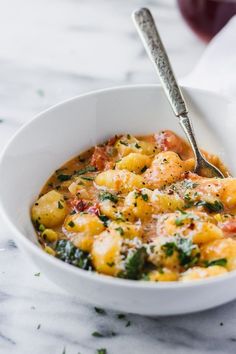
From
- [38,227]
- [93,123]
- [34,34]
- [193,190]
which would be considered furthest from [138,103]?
[34,34]

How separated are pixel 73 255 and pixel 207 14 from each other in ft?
6.54

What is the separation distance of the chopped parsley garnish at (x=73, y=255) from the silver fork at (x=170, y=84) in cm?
73

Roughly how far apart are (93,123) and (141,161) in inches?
13.3

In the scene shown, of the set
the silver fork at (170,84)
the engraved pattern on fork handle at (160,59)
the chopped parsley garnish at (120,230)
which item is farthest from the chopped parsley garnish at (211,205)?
the engraved pattern on fork handle at (160,59)

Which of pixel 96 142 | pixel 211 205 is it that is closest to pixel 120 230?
pixel 211 205

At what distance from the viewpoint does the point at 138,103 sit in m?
2.89

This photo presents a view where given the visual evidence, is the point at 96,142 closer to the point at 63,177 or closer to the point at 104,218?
the point at 63,177

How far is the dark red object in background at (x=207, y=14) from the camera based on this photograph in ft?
11.6

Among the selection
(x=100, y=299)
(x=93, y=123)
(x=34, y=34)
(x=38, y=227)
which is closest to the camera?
(x=100, y=299)

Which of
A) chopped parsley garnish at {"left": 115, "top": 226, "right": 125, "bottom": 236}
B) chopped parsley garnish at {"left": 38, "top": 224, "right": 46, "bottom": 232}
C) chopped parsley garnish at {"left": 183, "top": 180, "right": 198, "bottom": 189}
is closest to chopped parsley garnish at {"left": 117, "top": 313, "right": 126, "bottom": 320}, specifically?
chopped parsley garnish at {"left": 115, "top": 226, "right": 125, "bottom": 236}

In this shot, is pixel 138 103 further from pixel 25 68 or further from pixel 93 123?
pixel 25 68

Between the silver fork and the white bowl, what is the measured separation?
87 mm

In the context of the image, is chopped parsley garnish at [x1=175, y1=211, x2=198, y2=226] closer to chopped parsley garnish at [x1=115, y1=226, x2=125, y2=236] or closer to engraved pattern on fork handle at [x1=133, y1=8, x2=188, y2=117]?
chopped parsley garnish at [x1=115, y1=226, x2=125, y2=236]

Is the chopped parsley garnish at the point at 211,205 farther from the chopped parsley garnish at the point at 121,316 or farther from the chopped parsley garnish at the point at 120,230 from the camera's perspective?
the chopped parsley garnish at the point at 121,316
